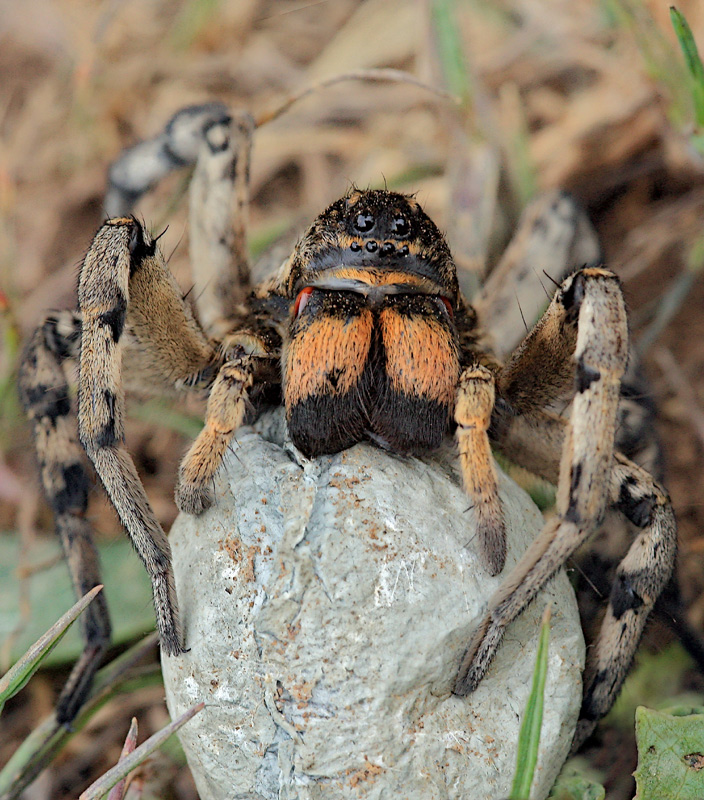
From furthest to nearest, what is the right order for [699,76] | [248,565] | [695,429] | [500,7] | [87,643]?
[500,7] < [695,429] < [699,76] < [87,643] < [248,565]

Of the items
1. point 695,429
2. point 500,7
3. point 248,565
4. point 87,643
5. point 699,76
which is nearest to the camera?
point 248,565

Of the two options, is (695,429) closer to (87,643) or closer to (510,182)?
(510,182)

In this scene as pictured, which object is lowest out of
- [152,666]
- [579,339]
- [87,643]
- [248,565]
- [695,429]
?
[695,429]

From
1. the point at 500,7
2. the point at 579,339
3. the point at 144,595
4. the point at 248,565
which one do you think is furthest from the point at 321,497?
the point at 500,7

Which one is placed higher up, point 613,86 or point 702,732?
point 613,86

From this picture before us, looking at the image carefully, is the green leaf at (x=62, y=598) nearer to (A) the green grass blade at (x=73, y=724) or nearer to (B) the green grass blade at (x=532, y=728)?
(A) the green grass blade at (x=73, y=724)

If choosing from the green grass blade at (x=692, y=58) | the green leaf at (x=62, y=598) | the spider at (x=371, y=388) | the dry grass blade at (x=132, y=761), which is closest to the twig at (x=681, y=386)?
the green grass blade at (x=692, y=58)

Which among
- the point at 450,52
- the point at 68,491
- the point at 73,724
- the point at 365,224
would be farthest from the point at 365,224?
the point at 450,52
